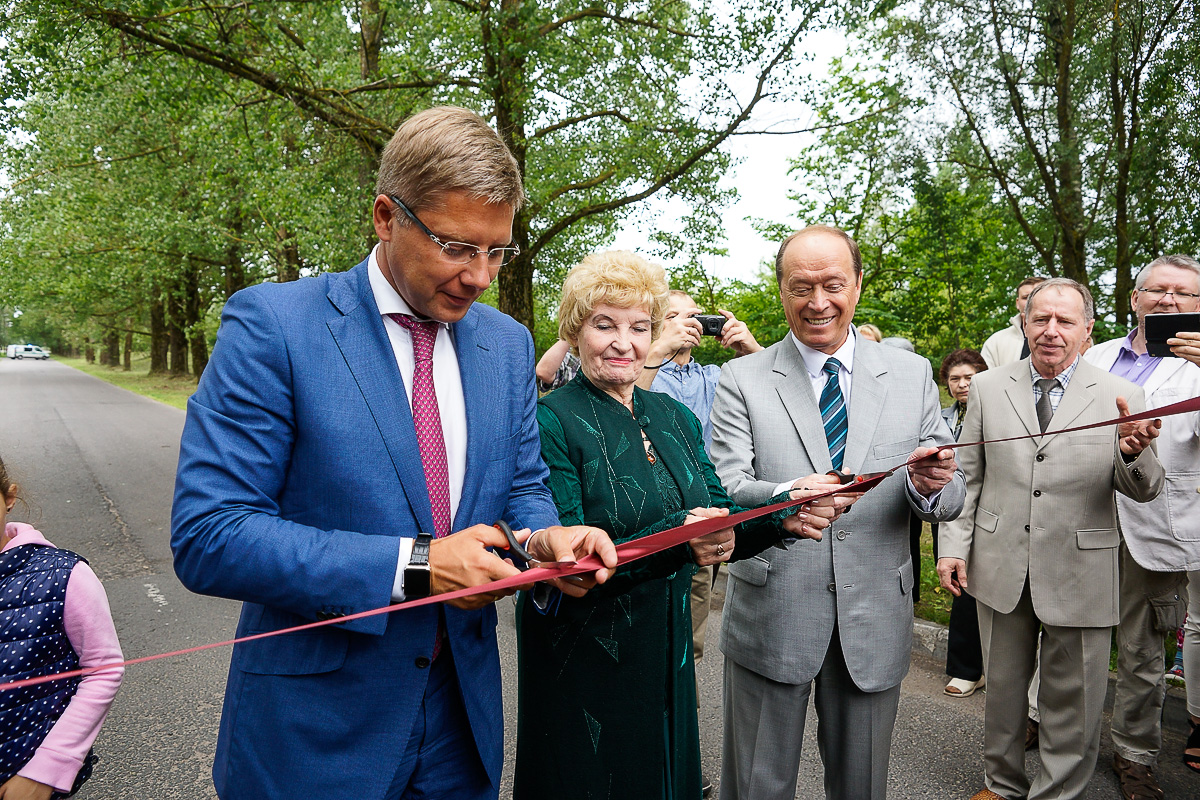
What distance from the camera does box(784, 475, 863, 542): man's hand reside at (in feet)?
7.19

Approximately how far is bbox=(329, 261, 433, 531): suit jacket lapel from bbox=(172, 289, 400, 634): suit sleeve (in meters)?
0.14

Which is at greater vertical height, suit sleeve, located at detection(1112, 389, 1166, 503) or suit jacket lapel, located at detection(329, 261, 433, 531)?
suit jacket lapel, located at detection(329, 261, 433, 531)

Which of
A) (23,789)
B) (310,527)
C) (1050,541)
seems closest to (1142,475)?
(1050,541)

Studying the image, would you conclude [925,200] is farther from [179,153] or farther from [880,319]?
[179,153]

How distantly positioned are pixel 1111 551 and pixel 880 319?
685 cm

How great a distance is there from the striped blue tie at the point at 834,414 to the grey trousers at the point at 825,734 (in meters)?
0.64

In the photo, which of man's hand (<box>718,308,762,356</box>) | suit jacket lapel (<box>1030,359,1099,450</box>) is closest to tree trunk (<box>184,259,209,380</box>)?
man's hand (<box>718,308,762,356</box>)

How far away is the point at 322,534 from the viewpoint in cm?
146

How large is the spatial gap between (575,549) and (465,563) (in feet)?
A: 1.12

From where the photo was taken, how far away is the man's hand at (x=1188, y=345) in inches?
124

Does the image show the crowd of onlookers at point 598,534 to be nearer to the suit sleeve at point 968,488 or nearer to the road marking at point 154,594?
the suit sleeve at point 968,488

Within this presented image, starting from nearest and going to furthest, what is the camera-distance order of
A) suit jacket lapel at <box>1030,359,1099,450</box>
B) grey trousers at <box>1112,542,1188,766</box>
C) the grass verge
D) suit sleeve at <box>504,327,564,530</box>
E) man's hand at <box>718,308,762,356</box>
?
suit sleeve at <box>504,327,564,530</box> < suit jacket lapel at <box>1030,359,1099,450</box> < grey trousers at <box>1112,542,1188,766</box> < man's hand at <box>718,308,762,356</box> < the grass verge

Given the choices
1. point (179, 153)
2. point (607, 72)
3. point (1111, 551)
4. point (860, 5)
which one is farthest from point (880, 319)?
point (179, 153)

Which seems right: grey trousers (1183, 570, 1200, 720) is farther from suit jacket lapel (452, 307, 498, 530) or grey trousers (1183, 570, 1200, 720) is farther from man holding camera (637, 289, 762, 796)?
suit jacket lapel (452, 307, 498, 530)
